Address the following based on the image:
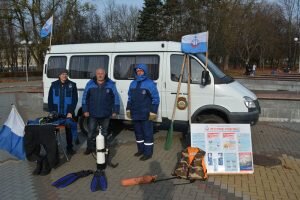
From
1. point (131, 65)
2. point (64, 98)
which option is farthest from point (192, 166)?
point (131, 65)

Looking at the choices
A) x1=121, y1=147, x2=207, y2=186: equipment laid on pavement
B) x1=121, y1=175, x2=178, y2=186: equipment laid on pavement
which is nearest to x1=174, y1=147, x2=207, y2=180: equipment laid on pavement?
x1=121, y1=147, x2=207, y2=186: equipment laid on pavement

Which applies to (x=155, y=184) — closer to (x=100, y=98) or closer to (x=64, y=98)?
(x=100, y=98)

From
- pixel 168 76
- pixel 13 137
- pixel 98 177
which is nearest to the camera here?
pixel 98 177

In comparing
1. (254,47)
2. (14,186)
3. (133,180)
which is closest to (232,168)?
(133,180)

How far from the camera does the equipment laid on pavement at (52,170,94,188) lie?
17.6 feet

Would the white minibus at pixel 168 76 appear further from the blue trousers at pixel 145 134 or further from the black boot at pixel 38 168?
the black boot at pixel 38 168

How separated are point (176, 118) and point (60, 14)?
37297 millimetres

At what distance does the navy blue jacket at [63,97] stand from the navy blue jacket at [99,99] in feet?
0.99

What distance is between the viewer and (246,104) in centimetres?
735

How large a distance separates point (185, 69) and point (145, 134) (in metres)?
1.92

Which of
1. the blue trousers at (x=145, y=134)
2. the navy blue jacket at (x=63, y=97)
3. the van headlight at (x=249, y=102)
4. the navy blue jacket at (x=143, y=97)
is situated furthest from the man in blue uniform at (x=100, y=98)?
the van headlight at (x=249, y=102)

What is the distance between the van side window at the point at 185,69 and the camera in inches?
301

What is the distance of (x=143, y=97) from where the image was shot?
21.0 ft

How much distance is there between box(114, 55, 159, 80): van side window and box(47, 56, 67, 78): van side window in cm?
154
